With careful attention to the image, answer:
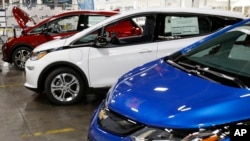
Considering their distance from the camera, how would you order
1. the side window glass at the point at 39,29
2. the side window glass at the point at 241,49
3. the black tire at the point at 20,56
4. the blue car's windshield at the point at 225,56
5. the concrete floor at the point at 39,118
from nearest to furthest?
the blue car's windshield at the point at 225,56, the side window glass at the point at 241,49, the concrete floor at the point at 39,118, the side window glass at the point at 39,29, the black tire at the point at 20,56

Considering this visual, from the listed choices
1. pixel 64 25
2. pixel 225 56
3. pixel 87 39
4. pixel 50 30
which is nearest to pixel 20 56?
pixel 50 30

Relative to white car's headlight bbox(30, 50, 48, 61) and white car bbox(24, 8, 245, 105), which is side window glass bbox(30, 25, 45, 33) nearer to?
white car's headlight bbox(30, 50, 48, 61)

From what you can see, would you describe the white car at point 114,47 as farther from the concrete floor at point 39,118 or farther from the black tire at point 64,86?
the concrete floor at point 39,118

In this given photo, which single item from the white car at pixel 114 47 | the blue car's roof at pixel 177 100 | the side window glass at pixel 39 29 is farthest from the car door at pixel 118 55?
the side window glass at pixel 39 29

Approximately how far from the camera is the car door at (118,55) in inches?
175

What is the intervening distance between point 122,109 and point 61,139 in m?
1.72

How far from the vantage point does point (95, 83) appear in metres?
4.61

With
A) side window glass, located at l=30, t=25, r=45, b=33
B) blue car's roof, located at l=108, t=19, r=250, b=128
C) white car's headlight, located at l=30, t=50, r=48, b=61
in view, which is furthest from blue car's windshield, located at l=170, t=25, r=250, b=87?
side window glass, located at l=30, t=25, r=45, b=33

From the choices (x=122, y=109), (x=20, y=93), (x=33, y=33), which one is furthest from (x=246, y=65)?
(x=33, y=33)

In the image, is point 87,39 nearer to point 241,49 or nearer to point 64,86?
point 64,86

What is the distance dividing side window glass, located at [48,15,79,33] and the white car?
267 cm

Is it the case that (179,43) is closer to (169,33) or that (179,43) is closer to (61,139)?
(169,33)

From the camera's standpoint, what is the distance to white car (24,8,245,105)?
14.6 feet

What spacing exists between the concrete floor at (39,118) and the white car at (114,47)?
0.29 metres
